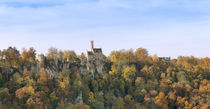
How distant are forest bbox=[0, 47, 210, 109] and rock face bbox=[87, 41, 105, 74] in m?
2.22

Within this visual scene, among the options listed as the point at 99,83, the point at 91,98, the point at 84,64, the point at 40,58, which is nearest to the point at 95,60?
the point at 84,64

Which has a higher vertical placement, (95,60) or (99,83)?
(95,60)

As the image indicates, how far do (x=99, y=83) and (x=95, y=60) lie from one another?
9.43m

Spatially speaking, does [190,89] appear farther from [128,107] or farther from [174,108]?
[128,107]

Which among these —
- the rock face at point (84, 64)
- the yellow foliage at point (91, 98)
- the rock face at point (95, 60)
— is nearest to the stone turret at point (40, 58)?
the rock face at point (84, 64)

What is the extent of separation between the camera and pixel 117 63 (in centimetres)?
10519

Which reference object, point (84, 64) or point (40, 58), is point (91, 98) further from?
Result: point (40, 58)

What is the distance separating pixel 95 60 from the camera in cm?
9838

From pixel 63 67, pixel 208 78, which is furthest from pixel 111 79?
pixel 208 78

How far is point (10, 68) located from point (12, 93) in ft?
27.8

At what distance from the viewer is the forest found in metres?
79.9

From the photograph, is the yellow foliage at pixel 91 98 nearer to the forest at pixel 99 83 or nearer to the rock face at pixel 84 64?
the forest at pixel 99 83

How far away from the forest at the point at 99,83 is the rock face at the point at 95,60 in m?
2.22

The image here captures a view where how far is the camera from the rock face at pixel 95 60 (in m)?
96.6
